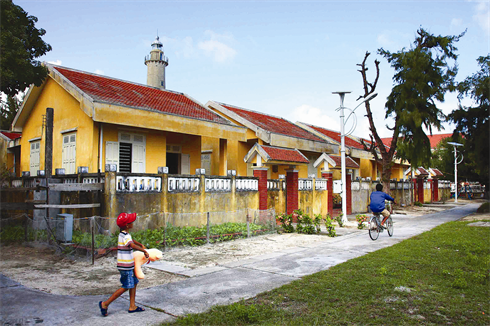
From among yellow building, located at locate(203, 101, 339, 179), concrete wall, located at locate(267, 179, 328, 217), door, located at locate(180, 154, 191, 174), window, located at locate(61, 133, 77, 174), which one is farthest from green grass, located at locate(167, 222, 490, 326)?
door, located at locate(180, 154, 191, 174)

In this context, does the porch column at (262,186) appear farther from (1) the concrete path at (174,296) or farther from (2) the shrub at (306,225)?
(1) the concrete path at (174,296)

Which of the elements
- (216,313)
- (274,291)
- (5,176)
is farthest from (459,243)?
(5,176)

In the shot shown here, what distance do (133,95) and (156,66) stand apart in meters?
39.0

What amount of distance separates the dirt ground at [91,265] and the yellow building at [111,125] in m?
4.70

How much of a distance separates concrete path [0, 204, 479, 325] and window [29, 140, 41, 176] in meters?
11.4

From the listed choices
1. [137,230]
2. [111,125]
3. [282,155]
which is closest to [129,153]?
[111,125]

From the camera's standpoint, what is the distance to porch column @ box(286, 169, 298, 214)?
17516 millimetres

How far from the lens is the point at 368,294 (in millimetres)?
6004

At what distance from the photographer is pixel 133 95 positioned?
16.7 metres

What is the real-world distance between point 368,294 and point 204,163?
16215mm

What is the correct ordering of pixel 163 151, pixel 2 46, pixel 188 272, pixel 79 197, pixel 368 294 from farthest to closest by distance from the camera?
pixel 163 151
pixel 2 46
pixel 79 197
pixel 188 272
pixel 368 294

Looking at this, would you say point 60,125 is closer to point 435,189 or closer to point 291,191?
point 291,191

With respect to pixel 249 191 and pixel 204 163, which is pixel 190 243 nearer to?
pixel 249 191

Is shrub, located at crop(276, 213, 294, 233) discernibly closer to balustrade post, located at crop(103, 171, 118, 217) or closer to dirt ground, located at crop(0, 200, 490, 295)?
dirt ground, located at crop(0, 200, 490, 295)
